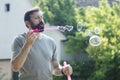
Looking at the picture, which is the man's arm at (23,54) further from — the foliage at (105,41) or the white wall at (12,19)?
the white wall at (12,19)

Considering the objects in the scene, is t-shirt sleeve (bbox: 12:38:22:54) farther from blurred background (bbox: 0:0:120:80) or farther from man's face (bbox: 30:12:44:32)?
blurred background (bbox: 0:0:120:80)

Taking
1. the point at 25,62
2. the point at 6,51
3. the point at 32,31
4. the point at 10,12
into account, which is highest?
the point at 32,31

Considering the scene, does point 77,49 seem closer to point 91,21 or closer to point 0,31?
point 91,21

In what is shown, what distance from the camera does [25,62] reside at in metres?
3.38

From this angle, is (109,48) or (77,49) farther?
(77,49)

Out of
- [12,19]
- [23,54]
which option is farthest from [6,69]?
[23,54]

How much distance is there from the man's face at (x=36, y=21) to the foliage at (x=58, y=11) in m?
12.3

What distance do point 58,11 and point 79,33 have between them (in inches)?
59.7

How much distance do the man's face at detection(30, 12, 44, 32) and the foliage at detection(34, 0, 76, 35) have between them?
12342 mm

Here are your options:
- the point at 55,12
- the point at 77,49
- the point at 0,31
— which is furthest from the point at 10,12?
the point at 77,49

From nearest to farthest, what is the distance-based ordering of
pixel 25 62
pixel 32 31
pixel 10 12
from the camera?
pixel 32 31
pixel 25 62
pixel 10 12

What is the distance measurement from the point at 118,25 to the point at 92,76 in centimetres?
177

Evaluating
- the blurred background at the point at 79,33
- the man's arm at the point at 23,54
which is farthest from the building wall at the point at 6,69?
the man's arm at the point at 23,54

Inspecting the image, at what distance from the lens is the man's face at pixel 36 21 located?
3390 mm
